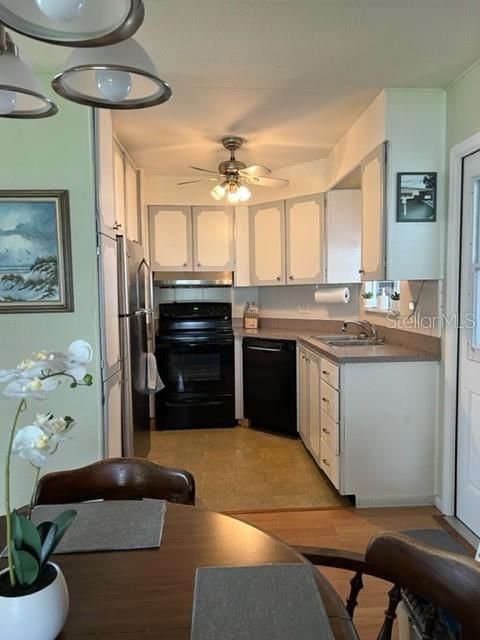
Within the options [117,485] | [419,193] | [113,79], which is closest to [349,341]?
[419,193]

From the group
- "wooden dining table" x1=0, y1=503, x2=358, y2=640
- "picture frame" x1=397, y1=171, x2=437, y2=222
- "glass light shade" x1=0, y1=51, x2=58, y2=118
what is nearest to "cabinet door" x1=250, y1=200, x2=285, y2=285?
"picture frame" x1=397, y1=171, x2=437, y2=222

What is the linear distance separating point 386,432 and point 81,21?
2533 millimetres

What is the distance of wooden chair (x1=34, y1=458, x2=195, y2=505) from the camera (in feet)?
4.55

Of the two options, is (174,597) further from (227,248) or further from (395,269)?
(227,248)

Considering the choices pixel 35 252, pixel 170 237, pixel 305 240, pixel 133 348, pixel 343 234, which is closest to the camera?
pixel 35 252

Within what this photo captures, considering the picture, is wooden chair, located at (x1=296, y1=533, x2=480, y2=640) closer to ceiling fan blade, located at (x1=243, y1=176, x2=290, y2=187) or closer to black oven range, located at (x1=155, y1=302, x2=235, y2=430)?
ceiling fan blade, located at (x1=243, y1=176, x2=290, y2=187)

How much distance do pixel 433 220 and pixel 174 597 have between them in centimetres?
248

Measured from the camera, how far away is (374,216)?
111 inches

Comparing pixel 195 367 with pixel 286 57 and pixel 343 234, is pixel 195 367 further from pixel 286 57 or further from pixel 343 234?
pixel 286 57

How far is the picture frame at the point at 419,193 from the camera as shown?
8.77 feet

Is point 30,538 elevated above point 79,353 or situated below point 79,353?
below

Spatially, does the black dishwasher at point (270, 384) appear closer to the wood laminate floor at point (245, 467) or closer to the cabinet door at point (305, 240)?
the wood laminate floor at point (245, 467)

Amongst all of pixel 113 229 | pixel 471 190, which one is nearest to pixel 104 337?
pixel 113 229

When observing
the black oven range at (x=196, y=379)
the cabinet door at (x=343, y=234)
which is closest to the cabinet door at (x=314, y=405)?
the cabinet door at (x=343, y=234)
